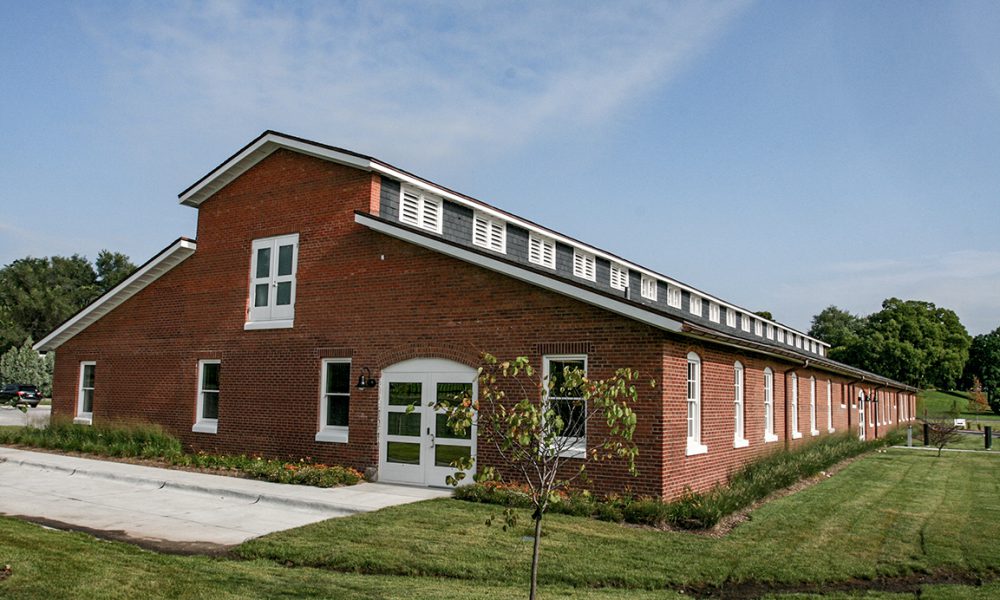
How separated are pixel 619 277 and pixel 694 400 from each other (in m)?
13.7

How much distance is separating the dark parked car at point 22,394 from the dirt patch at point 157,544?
166 ft

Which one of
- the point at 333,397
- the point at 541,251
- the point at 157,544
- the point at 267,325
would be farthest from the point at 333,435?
the point at 541,251

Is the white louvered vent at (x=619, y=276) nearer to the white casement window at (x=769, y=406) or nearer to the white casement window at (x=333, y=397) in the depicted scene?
the white casement window at (x=769, y=406)

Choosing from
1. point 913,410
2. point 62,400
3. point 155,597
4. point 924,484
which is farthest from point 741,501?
point 913,410

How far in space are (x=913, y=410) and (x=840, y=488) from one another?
165 feet

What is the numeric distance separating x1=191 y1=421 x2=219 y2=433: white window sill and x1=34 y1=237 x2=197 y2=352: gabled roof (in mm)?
4456

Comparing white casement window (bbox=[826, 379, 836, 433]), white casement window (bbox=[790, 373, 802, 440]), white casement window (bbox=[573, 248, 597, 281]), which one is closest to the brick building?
white casement window (bbox=[790, 373, 802, 440])

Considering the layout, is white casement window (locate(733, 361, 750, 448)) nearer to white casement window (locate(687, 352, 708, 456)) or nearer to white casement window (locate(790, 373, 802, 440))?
white casement window (locate(687, 352, 708, 456))

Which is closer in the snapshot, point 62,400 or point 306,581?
point 306,581

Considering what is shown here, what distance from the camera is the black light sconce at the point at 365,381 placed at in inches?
634

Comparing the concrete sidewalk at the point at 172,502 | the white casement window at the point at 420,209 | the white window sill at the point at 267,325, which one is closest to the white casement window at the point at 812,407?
the white casement window at the point at 420,209

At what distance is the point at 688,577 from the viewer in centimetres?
900

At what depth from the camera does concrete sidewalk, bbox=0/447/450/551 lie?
11.1 metres

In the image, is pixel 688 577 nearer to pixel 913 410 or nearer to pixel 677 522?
pixel 677 522
